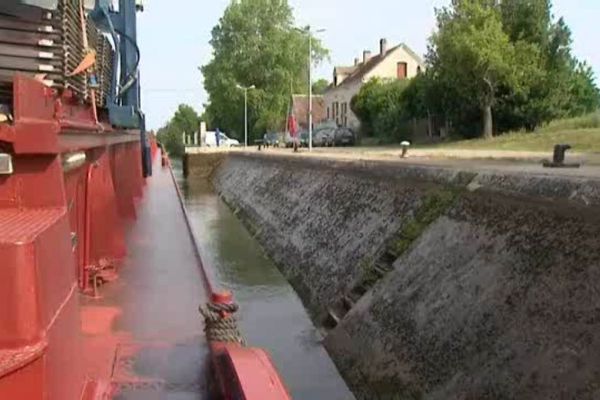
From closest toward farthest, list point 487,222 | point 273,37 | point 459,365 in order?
point 459,365, point 487,222, point 273,37

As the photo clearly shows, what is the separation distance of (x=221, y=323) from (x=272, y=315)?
7543 mm

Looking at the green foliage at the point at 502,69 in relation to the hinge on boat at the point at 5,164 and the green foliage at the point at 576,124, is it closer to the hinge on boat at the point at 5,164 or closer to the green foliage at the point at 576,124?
the green foliage at the point at 576,124

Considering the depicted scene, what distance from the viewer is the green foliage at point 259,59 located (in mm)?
66125

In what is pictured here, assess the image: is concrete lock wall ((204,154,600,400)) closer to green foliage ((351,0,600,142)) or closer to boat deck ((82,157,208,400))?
boat deck ((82,157,208,400))

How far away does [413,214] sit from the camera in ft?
38.5

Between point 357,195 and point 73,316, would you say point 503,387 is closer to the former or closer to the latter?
point 73,316

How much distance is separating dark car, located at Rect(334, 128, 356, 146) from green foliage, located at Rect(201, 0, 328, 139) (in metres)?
16.2

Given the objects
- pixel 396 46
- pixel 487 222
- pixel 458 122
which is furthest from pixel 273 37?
pixel 487 222

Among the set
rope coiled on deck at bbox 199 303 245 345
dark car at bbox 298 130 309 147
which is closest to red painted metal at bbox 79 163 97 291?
rope coiled on deck at bbox 199 303 245 345

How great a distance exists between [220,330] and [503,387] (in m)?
2.62

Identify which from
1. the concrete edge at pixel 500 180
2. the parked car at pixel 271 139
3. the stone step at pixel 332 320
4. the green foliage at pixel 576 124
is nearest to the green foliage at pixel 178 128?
the parked car at pixel 271 139

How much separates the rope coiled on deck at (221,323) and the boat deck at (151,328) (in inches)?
6.5

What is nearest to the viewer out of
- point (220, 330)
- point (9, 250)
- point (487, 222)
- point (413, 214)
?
point (9, 250)

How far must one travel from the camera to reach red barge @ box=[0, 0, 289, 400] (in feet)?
7.96
